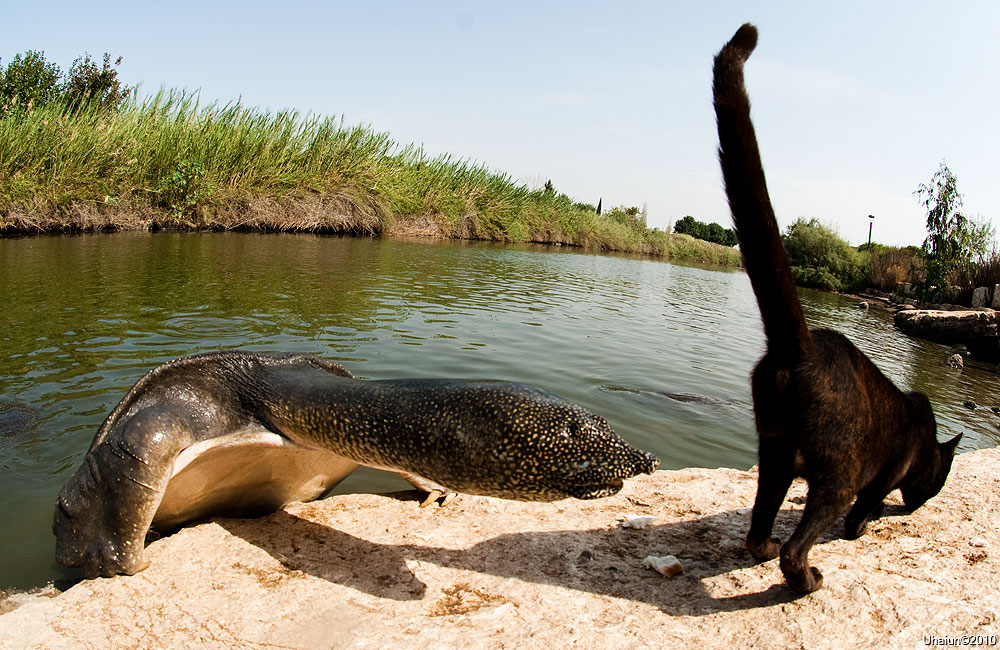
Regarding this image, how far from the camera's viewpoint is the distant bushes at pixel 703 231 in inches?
A: 2938

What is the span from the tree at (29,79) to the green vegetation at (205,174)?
63mm

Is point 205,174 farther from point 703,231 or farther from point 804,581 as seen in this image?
point 703,231

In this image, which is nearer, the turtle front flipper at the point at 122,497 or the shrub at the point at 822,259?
the turtle front flipper at the point at 122,497

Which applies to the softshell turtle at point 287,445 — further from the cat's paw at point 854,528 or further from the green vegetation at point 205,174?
the green vegetation at point 205,174

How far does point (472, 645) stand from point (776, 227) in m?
2.00

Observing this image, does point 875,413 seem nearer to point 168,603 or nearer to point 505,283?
point 168,603

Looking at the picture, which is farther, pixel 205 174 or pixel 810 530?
pixel 205 174

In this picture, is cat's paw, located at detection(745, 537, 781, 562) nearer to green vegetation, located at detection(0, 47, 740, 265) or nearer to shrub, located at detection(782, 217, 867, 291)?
green vegetation, located at detection(0, 47, 740, 265)

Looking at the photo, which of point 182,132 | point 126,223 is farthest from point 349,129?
point 126,223


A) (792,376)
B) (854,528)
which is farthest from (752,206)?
(854,528)

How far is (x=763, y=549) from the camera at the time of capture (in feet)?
9.19

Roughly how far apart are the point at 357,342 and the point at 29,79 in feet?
92.1

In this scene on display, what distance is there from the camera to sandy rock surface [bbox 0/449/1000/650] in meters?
2.22

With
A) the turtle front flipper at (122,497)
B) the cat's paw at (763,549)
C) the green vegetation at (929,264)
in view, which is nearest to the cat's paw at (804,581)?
the cat's paw at (763,549)
